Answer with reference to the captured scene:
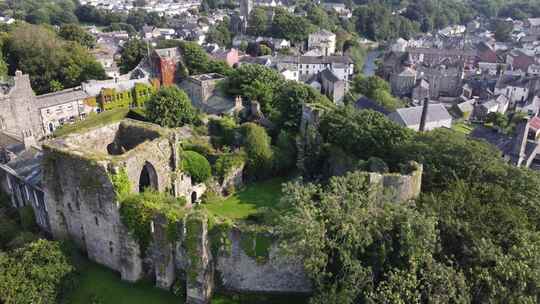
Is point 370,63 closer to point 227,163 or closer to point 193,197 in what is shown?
point 227,163

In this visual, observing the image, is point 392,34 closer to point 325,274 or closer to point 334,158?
point 334,158

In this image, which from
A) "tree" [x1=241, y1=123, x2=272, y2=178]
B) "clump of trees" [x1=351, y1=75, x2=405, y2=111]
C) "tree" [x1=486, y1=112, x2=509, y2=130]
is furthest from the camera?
"clump of trees" [x1=351, y1=75, x2=405, y2=111]

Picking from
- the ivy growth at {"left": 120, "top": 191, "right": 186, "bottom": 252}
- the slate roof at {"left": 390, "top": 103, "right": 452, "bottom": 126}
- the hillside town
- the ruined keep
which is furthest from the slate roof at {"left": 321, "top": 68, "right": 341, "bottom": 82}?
the ivy growth at {"left": 120, "top": 191, "right": 186, "bottom": 252}

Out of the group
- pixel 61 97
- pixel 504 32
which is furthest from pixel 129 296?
pixel 504 32

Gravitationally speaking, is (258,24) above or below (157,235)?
above

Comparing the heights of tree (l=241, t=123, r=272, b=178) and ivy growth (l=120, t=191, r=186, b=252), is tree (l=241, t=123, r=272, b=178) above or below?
below

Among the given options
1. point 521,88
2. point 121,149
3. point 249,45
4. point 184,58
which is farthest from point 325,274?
point 249,45

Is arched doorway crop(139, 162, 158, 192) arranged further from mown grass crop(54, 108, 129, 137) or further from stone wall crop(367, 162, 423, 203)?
mown grass crop(54, 108, 129, 137)
